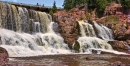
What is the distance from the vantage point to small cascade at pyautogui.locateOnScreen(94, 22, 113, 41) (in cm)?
5669

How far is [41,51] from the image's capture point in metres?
43.8

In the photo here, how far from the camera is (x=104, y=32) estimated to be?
188 feet

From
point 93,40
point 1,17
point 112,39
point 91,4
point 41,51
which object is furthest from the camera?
point 91,4

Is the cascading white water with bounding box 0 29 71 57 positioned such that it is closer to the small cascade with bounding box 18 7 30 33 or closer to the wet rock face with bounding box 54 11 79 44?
the small cascade with bounding box 18 7 30 33

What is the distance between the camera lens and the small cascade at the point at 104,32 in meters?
56.7

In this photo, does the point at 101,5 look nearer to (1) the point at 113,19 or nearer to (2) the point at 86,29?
(1) the point at 113,19

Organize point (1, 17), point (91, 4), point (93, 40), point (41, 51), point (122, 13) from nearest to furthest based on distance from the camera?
point (41, 51) → point (1, 17) → point (93, 40) → point (122, 13) → point (91, 4)

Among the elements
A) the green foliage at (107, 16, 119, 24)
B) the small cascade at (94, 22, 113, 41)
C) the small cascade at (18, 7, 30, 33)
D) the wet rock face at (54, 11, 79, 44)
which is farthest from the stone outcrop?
the green foliage at (107, 16, 119, 24)

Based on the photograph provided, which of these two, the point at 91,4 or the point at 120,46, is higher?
the point at 91,4

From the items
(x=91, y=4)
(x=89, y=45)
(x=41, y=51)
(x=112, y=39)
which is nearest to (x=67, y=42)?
(x=89, y=45)

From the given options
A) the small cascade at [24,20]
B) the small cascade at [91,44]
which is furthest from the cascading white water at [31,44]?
the small cascade at [91,44]

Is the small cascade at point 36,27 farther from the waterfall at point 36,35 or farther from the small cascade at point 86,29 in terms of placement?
the small cascade at point 86,29

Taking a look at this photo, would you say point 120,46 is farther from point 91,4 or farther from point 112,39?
point 91,4

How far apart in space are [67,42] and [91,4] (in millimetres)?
28148
